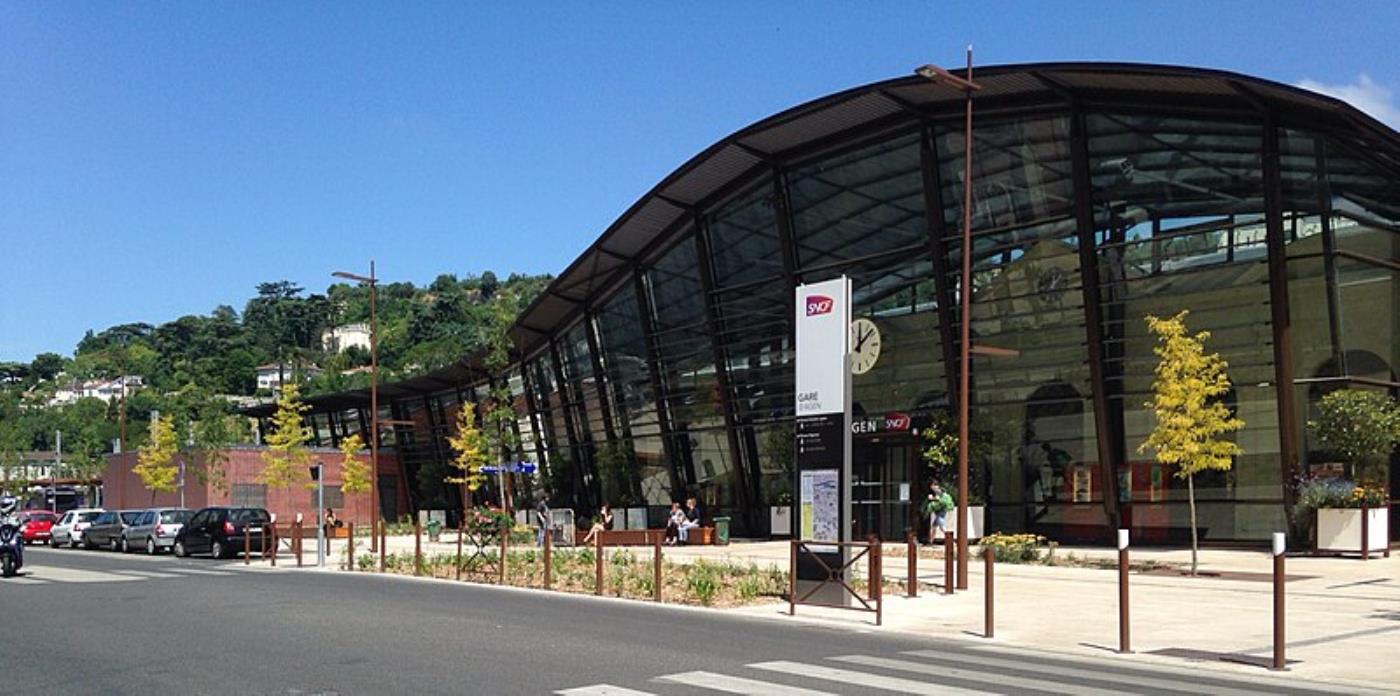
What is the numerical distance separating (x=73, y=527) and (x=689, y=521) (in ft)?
84.8

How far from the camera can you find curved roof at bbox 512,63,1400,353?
27.8 m

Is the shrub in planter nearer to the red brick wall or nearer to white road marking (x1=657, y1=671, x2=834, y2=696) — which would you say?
white road marking (x1=657, y1=671, x2=834, y2=696)

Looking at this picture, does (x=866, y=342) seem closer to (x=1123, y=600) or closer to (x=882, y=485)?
(x=882, y=485)

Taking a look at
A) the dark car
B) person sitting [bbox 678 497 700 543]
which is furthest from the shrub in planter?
the dark car

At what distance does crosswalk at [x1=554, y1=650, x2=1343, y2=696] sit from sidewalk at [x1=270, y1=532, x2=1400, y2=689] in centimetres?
118

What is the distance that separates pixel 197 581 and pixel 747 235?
66.0 feet

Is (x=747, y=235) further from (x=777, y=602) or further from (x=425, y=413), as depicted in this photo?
(x=425, y=413)

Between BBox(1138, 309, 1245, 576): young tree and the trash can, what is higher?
BBox(1138, 309, 1245, 576): young tree

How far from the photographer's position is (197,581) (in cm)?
2580

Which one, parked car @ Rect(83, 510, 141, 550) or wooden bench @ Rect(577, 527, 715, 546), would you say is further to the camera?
parked car @ Rect(83, 510, 141, 550)

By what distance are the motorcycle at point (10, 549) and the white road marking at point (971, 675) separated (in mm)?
22255

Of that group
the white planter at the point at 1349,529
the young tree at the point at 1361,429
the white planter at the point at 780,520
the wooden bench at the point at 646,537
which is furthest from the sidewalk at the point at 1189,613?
the white planter at the point at 780,520

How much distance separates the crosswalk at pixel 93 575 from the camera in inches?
1032

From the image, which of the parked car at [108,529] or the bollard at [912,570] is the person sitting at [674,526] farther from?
the parked car at [108,529]
